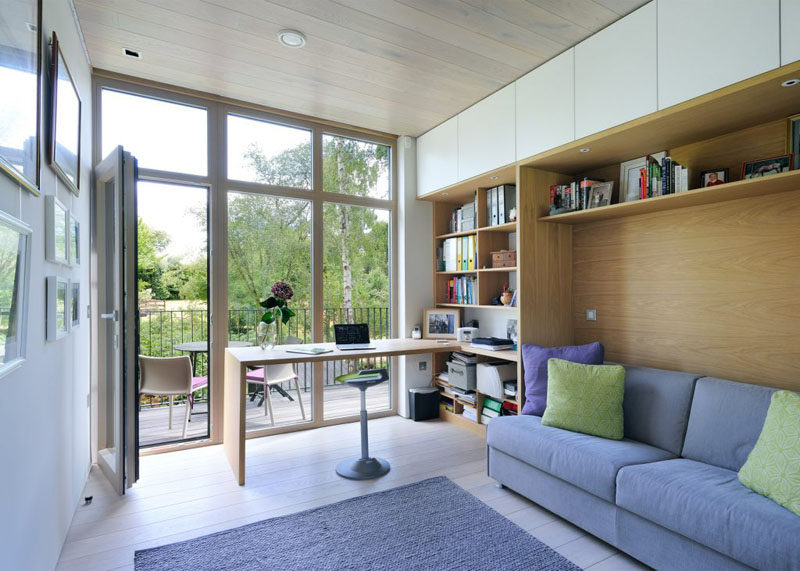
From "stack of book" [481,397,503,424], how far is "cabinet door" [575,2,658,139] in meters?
2.15

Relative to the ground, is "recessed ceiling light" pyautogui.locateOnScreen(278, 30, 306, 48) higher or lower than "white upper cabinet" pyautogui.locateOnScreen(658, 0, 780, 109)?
higher

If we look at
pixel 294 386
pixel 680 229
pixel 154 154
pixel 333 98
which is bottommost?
pixel 294 386

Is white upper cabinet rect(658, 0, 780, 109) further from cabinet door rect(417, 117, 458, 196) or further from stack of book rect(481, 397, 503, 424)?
stack of book rect(481, 397, 503, 424)

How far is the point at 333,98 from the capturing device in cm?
348

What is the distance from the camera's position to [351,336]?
3365 mm

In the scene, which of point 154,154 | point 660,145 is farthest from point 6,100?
point 660,145

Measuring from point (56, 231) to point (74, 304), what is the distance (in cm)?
69

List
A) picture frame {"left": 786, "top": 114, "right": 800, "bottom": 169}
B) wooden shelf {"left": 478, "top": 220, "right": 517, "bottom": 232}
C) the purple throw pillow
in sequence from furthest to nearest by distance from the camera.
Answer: wooden shelf {"left": 478, "top": 220, "right": 517, "bottom": 232} < the purple throw pillow < picture frame {"left": 786, "top": 114, "right": 800, "bottom": 169}

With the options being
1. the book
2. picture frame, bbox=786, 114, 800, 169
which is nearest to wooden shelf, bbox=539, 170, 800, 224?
picture frame, bbox=786, 114, 800, 169

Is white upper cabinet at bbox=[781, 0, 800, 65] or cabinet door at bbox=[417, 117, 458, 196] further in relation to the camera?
cabinet door at bbox=[417, 117, 458, 196]

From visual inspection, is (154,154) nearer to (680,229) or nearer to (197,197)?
(197,197)

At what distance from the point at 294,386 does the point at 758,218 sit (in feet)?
11.7

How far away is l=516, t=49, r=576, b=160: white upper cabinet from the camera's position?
2.75 meters

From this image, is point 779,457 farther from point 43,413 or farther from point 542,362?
point 43,413
